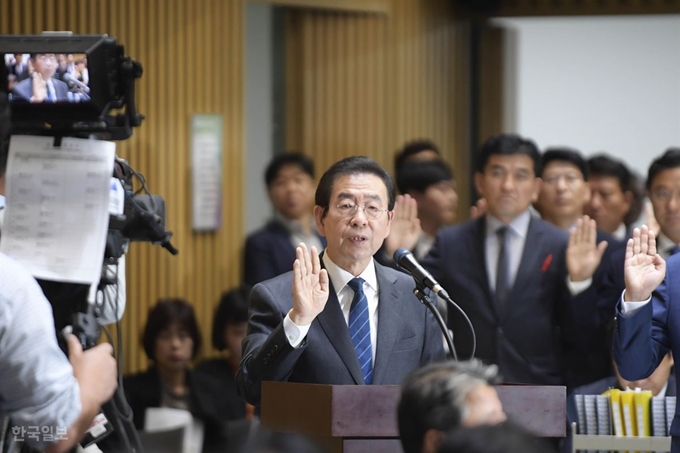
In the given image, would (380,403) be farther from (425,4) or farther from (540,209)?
(425,4)

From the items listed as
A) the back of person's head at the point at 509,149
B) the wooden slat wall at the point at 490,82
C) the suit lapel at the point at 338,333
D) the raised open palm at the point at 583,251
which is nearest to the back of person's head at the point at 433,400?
the suit lapel at the point at 338,333

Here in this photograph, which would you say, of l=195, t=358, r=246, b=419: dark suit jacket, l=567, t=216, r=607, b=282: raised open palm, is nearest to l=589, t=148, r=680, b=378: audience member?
l=567, t=216, r=607, b=282: raised open palm

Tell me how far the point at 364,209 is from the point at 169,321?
7.73 ft

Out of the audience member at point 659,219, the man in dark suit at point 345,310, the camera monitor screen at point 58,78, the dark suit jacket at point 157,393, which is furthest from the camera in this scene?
the dark suit jacket at point 157,393

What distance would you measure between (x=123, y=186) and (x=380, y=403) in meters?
0.90

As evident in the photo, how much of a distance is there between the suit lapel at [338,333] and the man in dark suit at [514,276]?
51.9 inches

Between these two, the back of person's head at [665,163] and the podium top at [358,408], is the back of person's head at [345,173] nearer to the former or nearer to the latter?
the podium top at [358,408]

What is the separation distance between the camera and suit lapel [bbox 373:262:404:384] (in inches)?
136

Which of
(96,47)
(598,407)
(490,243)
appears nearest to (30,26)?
(490,243)

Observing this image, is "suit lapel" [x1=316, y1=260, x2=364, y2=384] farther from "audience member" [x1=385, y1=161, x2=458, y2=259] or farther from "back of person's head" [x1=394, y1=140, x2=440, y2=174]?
"back of person's head" [x1=394, y1=140, x2=440, y2=174]

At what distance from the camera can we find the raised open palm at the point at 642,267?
3.33 meters

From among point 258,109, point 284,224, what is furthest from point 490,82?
point 284,224

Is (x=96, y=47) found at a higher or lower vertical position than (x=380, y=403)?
higher

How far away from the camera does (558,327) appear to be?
4.98 m
